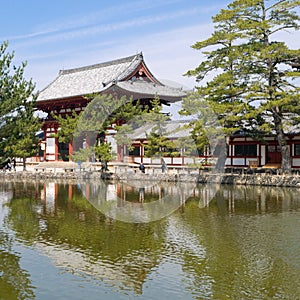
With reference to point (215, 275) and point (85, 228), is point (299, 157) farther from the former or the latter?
point (215, 275)

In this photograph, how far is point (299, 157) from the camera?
98.3ft

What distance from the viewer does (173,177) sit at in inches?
1233

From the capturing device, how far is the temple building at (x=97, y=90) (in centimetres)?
3925

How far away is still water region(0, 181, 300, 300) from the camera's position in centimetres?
861

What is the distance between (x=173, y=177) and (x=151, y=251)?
20.1 meters

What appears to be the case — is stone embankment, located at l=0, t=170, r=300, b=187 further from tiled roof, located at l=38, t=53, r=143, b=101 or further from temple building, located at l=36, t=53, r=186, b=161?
tiled roof, located at l=38, t=53, r=143, b=101

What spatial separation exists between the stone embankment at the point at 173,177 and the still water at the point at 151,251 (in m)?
6.60

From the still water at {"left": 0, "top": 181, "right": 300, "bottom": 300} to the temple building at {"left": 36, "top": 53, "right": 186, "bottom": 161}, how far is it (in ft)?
65.4

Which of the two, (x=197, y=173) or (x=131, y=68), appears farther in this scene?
(x=131, y=68)

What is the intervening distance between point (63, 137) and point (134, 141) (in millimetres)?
6447

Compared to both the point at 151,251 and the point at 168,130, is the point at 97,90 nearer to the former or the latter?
the point at 168,130

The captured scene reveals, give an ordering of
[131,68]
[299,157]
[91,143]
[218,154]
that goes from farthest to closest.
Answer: [131,68] < [91,143] < [218,154] < [299,157]

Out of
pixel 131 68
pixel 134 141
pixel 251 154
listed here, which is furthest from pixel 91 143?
pixel 251 154

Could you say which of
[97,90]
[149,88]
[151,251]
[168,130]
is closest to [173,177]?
[168,130]
